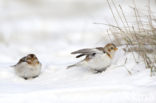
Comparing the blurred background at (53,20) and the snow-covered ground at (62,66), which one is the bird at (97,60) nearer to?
the snow-covered ground at (62,66)

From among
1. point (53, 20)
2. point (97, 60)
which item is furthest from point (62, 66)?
point (53, 20)

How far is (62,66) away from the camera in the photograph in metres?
6.81

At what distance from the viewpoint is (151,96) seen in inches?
204

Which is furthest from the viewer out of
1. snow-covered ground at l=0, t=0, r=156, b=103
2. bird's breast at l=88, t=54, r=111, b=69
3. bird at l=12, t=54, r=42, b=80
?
bird at l=12, t=54, r=42, b=80

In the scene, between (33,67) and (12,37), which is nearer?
(33,67)

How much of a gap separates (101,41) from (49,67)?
→ 1.89 m

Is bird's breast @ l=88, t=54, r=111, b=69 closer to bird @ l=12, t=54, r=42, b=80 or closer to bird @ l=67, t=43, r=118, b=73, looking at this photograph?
bird @ l=67, t=43, r=118, b=73

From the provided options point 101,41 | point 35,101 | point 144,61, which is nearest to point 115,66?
point 144,61

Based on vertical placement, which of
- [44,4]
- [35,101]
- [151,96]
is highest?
[44,4]

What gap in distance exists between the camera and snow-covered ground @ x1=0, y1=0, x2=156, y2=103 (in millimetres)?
5242

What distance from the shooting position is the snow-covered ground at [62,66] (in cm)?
524

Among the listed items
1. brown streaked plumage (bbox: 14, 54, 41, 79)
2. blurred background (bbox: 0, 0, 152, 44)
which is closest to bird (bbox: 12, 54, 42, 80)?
brown streaked plumage (bbox: 14, 54, 41, 79)

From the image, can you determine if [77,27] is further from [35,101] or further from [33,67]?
[35,101]

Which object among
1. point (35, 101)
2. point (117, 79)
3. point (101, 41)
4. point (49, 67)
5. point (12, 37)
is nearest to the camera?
point (35, 101)
